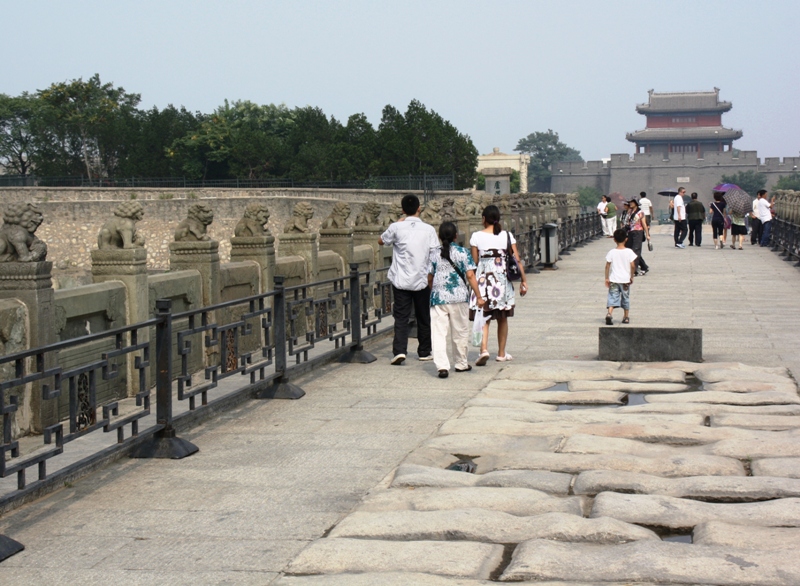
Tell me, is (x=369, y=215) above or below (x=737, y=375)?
above

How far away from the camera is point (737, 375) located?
24.5 ft

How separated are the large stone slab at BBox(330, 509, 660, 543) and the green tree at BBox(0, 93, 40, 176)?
55343mm

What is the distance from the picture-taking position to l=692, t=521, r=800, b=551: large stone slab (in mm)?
3689

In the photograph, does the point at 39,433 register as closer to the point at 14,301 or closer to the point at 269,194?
the point at 14,301

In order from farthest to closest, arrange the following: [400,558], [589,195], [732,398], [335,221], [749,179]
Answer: [589,195] < [749,179] < [335,221] < [732,398] < [400,558]

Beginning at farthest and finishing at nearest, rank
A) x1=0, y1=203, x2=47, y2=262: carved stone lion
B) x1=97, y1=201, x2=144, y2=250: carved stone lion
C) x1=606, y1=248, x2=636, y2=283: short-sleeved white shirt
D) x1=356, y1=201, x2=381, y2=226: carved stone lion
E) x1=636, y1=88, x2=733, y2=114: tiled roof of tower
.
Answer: x1=636, y1=88, x2=733, y2=114: tiled roof of tower → x1=356, y1=201, x2=381, y2=226: carved stone lion → x1=606, y1=248, x2=636, y2=283: short-sleeved white shirt → x1=97, y1=201, x2=144, y2=250: carved stone lion → x1=0, y1=203, x2=47, y2=262: carved stone lion

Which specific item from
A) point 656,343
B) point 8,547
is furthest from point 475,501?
point 656,343

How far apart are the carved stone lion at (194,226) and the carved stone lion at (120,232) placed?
0.95 metres

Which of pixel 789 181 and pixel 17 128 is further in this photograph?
pixel 789 181

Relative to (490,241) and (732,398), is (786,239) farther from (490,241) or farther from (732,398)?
(732,398)

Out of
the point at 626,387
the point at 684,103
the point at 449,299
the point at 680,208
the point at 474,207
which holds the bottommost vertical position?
the point at 626,387

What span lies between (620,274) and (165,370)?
21.5ft

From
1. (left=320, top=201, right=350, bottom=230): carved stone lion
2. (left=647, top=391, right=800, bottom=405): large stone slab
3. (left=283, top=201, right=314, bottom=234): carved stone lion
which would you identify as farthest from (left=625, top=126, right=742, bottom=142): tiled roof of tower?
(left=647, top=391, right=800, bottom=405): large stone slab

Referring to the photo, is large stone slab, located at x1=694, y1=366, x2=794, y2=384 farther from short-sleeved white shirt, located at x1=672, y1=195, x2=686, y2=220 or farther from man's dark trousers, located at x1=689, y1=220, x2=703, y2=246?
man's dark trousers, located at x1=689, y1=220, x2=703, y2=246
